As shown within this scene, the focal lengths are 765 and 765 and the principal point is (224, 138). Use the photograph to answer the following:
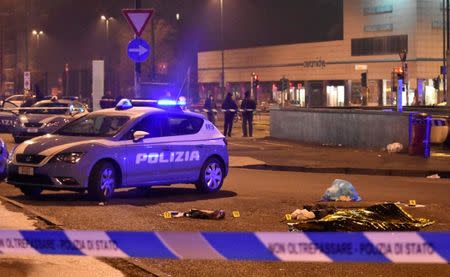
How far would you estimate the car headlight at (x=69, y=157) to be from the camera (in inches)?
446

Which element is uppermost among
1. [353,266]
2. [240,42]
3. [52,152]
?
[240,42]

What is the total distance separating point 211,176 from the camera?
1342cm

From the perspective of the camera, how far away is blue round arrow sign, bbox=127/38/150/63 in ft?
55.8

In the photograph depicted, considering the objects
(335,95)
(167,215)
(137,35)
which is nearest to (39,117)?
(137,35)

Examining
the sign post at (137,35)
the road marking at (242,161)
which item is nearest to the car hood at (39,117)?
the sign post at (137,35)

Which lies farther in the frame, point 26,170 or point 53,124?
point 53,124

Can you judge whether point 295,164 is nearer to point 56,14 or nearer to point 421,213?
point 421,213

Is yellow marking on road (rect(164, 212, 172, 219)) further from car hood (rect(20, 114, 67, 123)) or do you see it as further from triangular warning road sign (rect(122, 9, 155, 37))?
car hood (rect(20, 114, 67, 123))

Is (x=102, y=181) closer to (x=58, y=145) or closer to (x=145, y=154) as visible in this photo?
(x=58, y=145)

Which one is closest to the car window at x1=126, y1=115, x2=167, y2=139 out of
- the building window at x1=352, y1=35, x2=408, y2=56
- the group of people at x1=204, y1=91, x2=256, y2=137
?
the group of people at x1=204, y1=91, x2=256, y2=137

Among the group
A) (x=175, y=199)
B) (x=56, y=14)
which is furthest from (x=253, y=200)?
(x=56, y=14)

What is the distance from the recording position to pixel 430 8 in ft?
205

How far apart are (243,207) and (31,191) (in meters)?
3.38

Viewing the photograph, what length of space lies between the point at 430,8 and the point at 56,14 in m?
46.2
